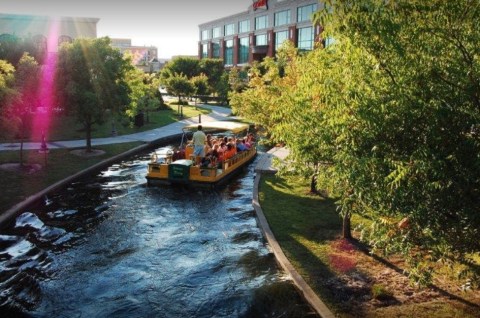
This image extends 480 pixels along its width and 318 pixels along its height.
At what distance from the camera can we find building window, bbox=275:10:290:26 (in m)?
72.7

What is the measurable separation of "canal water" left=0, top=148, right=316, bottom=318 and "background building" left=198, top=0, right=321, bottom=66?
4569 cm

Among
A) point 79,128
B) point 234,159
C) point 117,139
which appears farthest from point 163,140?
point 234,159

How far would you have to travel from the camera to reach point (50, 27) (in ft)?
177

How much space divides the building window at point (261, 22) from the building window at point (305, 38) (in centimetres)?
1083

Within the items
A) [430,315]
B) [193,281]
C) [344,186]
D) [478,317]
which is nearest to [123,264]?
[193,281]

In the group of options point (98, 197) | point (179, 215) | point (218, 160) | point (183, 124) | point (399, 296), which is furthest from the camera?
point (183, 124)

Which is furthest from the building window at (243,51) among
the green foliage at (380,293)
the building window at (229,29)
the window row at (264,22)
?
the green foliage at (380,293)

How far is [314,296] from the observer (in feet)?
31.3

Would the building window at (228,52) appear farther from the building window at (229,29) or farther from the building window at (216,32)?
the building window at (216,32)

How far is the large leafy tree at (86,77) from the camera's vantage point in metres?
23.3

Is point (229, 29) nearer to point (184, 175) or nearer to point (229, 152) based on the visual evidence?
point (229, 152)

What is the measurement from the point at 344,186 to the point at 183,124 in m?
34.6

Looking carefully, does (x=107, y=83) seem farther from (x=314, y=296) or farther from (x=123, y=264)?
(x=314, y=296)

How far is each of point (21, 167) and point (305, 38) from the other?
55705 millimetres
